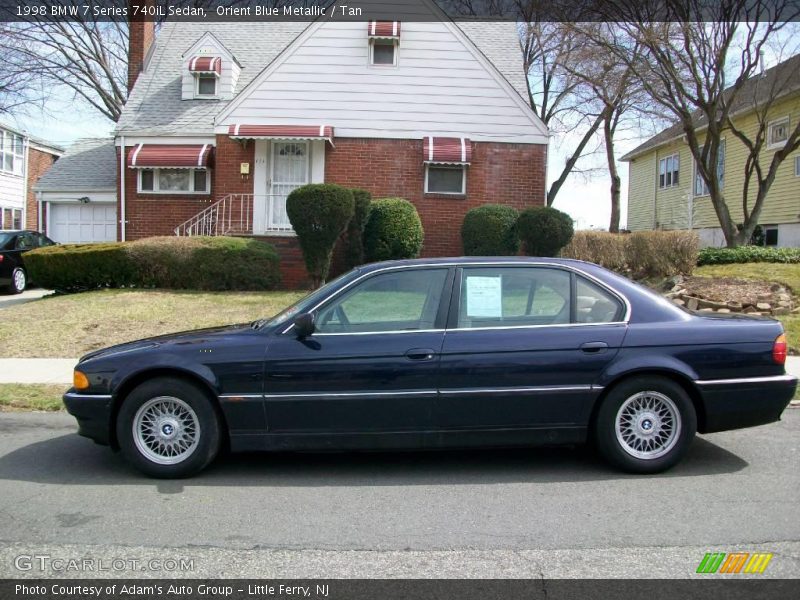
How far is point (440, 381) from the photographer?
485 centimetres

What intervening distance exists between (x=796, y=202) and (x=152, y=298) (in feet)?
62.6

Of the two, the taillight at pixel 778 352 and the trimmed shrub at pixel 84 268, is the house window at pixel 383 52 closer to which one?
the trimmed shrub at pixel 84 268

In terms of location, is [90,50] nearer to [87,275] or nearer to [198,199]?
[198,199]

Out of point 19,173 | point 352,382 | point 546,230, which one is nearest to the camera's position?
point 352,382

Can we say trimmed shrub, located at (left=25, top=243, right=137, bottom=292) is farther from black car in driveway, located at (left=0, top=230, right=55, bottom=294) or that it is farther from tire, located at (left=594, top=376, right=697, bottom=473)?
tire, located at (left=594, top=376, right=697, bottom=473)

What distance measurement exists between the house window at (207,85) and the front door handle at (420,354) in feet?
54.4

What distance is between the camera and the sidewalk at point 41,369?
8.24 metres

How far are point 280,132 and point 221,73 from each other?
14.2 feet

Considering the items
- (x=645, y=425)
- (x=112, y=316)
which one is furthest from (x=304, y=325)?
(x=112, y=316)

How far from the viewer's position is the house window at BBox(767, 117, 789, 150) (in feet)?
71.3

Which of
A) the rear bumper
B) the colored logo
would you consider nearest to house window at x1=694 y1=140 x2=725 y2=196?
the rear bumper

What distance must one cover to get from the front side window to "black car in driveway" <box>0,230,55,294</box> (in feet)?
50.7

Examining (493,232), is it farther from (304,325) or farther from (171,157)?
(304,325)

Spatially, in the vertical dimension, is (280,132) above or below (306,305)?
above
